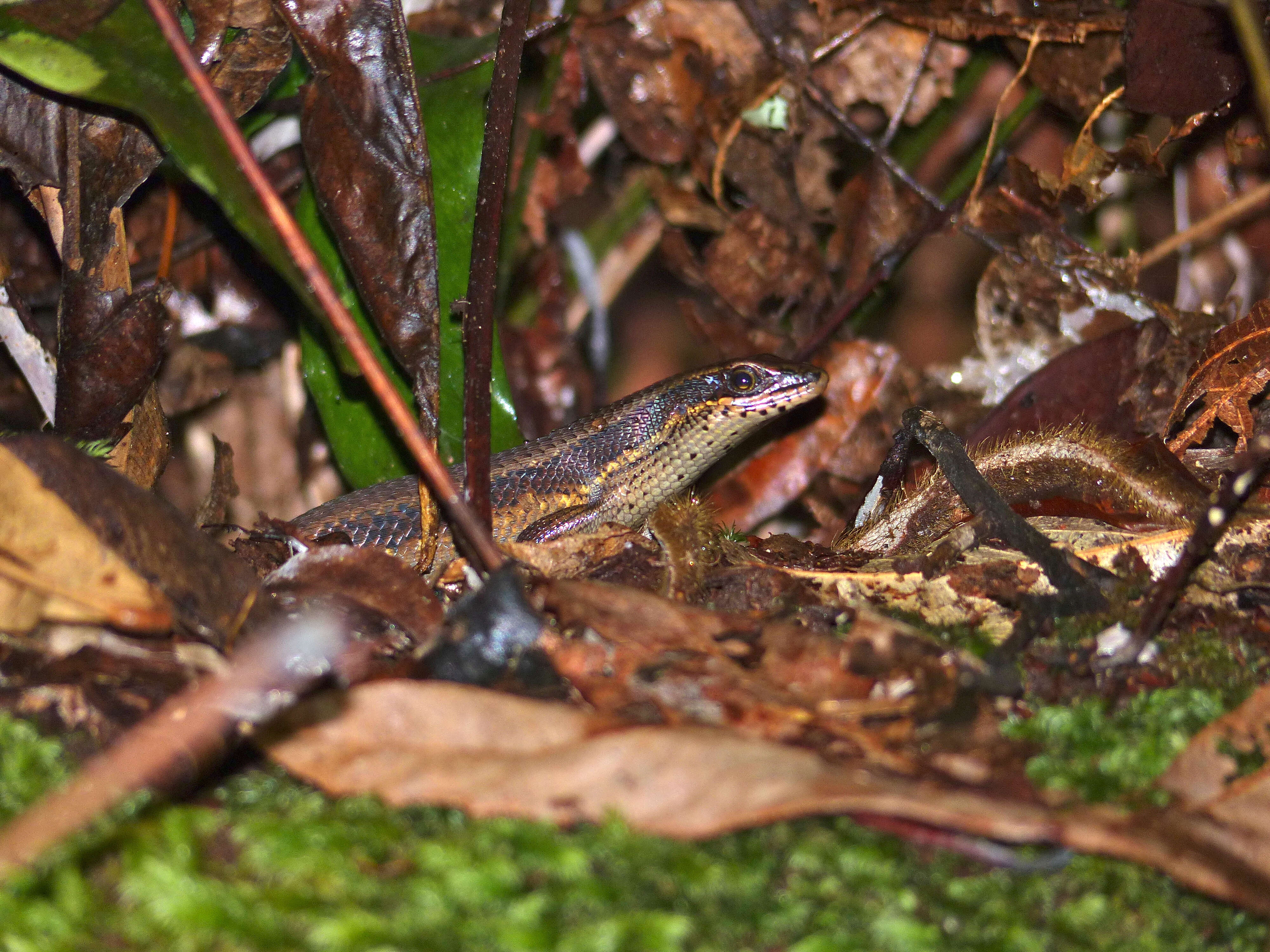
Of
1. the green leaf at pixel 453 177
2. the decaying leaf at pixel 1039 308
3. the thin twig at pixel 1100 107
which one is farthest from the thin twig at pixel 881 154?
the green leaf at pixel 453 177

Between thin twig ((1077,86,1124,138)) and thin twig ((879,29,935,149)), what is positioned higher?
thin twig ((879,29,935,149))

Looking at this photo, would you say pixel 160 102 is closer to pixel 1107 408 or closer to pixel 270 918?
pixel 270 918

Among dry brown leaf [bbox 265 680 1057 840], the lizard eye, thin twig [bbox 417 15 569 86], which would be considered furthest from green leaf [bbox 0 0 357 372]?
the lizard eye

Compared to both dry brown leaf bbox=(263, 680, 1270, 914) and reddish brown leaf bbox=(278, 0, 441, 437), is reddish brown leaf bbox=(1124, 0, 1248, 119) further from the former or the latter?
dry brown leaf bbox=(263, 680, 1270, 914)

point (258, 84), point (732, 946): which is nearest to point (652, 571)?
point (732, 946)

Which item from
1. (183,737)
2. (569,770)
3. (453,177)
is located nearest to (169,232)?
(453,177)

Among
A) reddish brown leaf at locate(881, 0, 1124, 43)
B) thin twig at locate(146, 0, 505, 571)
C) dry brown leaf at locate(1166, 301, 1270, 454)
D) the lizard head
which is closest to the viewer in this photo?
thin twig at locate(146, 0, 505, 571)
